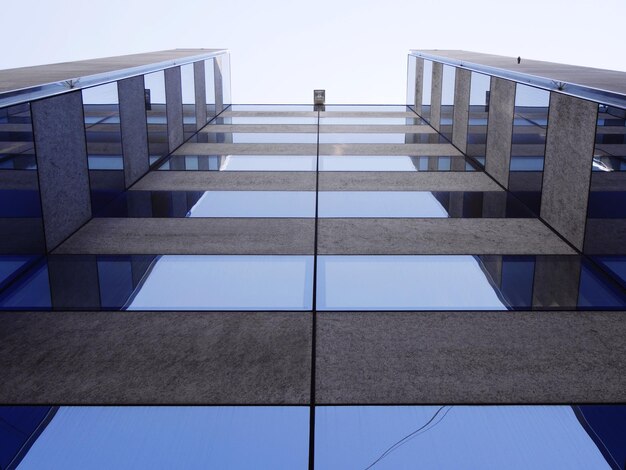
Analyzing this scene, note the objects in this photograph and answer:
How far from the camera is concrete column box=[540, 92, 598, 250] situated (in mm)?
10039

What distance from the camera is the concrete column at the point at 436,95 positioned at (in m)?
22.6

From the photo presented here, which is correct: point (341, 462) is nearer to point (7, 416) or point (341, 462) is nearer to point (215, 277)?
point (7, 416)

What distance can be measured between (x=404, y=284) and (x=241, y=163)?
862 cm

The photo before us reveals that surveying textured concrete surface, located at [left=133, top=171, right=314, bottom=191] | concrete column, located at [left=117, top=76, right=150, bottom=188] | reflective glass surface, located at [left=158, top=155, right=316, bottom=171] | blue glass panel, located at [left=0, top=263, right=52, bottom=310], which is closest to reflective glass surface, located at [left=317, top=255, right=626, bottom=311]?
blue glass panel, located at [left=0, top=263, right=52, bottom=310]

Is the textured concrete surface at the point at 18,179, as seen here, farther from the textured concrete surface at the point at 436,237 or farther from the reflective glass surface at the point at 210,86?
the reflective glass surface at the point at 210,86

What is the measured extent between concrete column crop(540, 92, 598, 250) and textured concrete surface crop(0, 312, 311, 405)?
4831 mm

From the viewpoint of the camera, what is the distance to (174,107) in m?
18.9

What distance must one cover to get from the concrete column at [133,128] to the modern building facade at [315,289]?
3.4 inches

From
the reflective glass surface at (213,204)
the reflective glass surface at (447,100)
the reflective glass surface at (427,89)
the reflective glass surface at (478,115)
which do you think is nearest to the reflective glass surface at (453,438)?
the reflective glass surface at (213,204)

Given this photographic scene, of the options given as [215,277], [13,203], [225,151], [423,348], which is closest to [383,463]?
[423,348]

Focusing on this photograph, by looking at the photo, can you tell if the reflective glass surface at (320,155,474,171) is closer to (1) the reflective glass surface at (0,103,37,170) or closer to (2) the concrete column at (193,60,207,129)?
(2) the concrete column at (193,60,207,129)

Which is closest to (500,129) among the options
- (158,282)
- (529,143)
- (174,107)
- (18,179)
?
(529,143)

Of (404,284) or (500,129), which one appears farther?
(500,129)

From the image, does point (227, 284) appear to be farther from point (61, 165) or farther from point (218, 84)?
point (218, 84)
